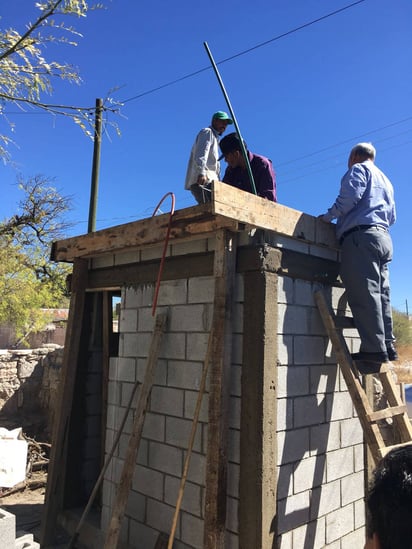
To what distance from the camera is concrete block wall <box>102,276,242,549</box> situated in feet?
11.0

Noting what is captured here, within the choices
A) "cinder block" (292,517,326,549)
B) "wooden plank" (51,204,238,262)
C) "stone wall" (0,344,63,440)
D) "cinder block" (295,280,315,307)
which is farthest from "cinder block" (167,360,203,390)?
"stone wall" (0,344,63,440)

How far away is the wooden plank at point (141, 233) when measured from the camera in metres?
3.39

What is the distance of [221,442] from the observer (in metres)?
3.07

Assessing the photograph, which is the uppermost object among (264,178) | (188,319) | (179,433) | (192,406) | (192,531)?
(264,178)

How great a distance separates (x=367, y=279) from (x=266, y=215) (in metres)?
0.88

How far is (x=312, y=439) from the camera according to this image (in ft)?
11.2

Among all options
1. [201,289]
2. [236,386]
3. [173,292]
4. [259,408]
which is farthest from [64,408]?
[259,408]

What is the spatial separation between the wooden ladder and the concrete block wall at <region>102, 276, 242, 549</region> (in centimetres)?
72

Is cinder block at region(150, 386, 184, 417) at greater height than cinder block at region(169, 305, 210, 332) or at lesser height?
lesser

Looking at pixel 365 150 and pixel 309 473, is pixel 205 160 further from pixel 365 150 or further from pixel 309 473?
pixel 309 473

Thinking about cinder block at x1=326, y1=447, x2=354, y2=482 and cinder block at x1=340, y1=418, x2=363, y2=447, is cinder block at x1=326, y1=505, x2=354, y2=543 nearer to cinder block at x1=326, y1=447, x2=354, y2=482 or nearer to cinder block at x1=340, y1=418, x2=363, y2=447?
cinder block at x1=326, y1=447, x2=354, y2=482

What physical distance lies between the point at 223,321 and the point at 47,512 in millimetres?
3134

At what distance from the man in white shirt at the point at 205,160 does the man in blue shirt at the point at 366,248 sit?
1217 millimetres

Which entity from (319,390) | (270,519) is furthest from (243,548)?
(319,390)
